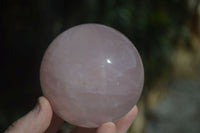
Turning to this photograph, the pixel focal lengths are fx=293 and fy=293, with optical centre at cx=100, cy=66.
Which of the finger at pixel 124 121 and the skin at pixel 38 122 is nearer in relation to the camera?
the skin at pixel 38 122

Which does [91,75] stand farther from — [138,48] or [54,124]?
[138,48]

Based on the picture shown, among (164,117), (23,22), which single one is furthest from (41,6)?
(164,117)

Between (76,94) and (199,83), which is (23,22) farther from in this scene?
(199,83)

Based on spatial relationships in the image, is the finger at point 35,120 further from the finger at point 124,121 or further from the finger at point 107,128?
the finger at point 124,121

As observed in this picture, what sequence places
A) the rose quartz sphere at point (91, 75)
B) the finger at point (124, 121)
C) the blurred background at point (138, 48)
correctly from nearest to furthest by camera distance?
1. the rose quartz sphere at point (91, 75)
2. the finger at point (124, 121)
3. the blurred background at point (138, 48)

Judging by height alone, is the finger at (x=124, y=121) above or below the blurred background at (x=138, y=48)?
above

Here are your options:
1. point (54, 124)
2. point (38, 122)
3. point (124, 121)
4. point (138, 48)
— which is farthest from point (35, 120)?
point (138, 48)

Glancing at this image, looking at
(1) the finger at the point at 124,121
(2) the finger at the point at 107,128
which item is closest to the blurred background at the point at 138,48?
(1) the finger at the point at 124,121
